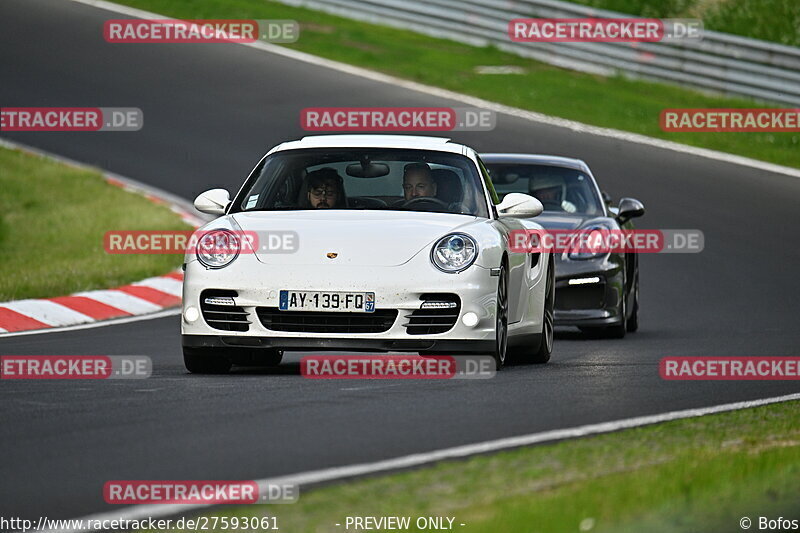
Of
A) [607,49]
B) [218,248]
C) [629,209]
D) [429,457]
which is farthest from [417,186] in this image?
[607,49]

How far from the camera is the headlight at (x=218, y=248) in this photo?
8.79m

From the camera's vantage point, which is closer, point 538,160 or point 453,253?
point 453,253

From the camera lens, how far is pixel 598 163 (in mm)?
21906

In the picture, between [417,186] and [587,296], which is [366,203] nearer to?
[417,186]

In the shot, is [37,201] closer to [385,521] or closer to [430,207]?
[430,207]

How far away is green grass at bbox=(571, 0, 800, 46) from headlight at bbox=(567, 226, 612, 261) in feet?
55.9

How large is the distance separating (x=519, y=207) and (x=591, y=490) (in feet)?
15.0

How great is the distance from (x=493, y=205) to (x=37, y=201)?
1038 centimetres

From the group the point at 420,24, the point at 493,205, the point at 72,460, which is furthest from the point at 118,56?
the point at 72,460

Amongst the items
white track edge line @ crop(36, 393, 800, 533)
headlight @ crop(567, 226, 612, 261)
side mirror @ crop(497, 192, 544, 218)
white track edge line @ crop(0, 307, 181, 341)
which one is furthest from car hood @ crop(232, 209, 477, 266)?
headlight @ crop(567, 226, 612, 261)

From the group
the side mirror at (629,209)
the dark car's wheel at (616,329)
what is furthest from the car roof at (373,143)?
the side mirror at (629,209)

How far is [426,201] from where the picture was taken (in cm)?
956

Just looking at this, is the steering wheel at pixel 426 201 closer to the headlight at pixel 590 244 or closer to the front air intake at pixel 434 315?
the front air intake at pixel 434 315

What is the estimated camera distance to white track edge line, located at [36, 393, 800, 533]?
506 cm
